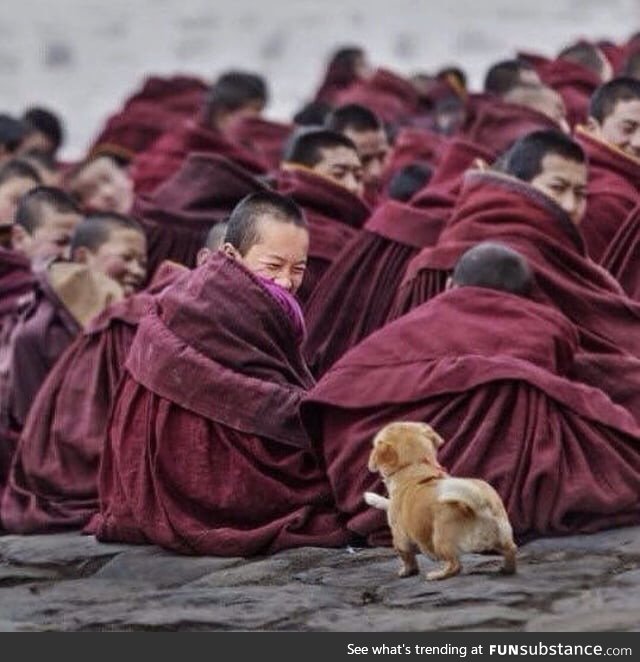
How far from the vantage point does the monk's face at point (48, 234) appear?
9016 mm

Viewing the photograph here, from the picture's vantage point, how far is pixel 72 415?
25.0ft

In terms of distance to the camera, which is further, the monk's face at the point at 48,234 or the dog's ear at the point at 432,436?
the monk's face at the point at 48,234

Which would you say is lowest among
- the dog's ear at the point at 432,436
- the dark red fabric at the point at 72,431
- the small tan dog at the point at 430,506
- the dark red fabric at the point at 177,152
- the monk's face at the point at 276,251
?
the small tan dog at the point at 430,506

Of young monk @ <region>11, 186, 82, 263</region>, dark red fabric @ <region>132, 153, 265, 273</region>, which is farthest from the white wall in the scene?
young monk @ <region>11, 186, 82, 263</region>

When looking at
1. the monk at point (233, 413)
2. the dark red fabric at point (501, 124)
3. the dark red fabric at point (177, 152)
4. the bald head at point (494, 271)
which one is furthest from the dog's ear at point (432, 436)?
the dark red fabric at point (177, 152)

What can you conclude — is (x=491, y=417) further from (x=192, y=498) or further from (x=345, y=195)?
(x=345, y=195)

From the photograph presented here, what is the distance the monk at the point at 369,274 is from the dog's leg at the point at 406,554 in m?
1.47

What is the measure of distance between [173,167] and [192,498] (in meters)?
3.64

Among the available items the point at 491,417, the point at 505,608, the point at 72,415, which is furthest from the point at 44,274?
the point at 505,608

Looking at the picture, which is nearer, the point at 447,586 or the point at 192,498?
the point at 447,586

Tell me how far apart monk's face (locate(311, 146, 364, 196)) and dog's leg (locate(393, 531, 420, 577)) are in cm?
226

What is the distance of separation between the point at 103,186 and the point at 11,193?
0.39 meters

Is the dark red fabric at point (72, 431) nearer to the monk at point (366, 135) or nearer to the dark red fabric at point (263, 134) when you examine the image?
the monk at point (366, 135)

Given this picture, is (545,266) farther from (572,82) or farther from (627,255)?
(572,82)
